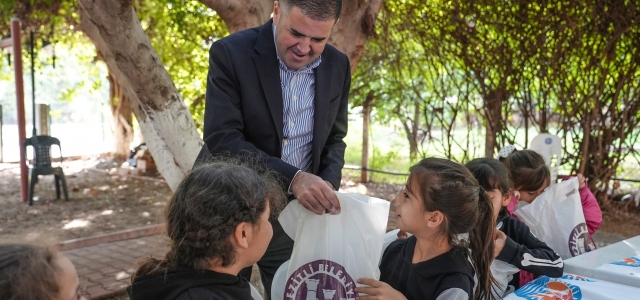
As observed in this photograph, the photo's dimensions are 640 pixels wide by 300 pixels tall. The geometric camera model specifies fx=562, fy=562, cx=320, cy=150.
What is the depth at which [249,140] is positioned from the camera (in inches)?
93.0

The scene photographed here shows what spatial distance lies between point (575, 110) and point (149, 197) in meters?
6.11

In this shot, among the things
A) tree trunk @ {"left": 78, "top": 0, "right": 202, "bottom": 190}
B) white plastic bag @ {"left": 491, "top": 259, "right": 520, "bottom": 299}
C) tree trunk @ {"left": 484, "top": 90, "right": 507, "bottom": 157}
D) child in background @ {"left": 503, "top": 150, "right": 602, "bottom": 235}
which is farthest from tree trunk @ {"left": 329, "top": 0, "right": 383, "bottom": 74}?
tree trunk @ {"left": 484, "top": 90, "right": 507, "bottom": 157}

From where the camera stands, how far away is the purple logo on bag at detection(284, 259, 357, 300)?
2.02 m

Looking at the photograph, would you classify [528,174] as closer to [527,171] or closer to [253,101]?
[527,171]

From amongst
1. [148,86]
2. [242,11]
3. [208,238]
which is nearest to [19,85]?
[242,11]

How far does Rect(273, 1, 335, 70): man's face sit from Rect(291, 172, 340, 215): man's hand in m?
0.54

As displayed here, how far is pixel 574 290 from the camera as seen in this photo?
2.07 m

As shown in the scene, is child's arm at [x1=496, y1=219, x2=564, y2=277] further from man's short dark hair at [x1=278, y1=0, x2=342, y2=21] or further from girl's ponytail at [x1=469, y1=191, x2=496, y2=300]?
man's short dark hair at [x1=278, y1=0, x2=342, y2=21]

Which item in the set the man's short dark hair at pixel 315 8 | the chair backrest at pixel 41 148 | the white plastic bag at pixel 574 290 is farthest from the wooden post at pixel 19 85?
the white plastic bag at pixel 574 290

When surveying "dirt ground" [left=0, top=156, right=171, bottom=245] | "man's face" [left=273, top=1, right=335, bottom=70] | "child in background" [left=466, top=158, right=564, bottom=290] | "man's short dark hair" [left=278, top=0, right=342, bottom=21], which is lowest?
"dirt ground" [left=0, top=156, right=171, bottom=245]

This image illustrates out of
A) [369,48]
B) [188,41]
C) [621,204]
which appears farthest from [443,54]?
[188,41]

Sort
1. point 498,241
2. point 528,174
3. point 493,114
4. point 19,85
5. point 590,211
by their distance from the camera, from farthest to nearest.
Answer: point 19,85
point 493,114
point 590,211
point 528,174
point 498,241

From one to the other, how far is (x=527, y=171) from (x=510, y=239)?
88 cm

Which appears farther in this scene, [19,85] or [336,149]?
[19,85]
